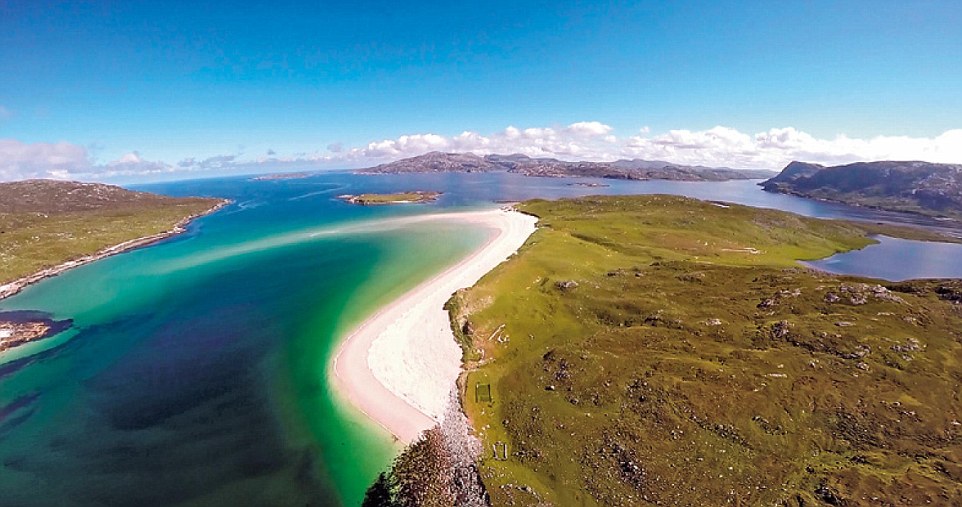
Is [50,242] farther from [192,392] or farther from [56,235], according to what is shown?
[192,392]

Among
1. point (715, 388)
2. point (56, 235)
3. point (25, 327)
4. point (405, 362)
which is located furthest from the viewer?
point (56, 235)

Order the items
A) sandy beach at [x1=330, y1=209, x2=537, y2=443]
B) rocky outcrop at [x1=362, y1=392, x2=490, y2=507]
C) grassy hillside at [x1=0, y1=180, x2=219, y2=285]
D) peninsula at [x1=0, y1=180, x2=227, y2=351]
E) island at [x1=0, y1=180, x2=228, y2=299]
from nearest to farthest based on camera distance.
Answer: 1. rocky outcrop at [x1=362, y1=392, x2=490, y2=507]
2. sandy beach at [x1=330, y1=209, x2=537, y2=443]
3. peninsula at [x1=0, y1=180, x2=227, y2=351]
4. island at [x1=0, y1=180, x2=228, y2=299]
5. grassy hillside at [x1=0, y1=180, x2=219, y2=285]

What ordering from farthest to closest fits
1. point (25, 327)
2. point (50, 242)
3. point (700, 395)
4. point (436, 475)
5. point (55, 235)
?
point (55, 235) → point (50, 242) → point (25, 327) → point (700, 395) → point (436, 475)

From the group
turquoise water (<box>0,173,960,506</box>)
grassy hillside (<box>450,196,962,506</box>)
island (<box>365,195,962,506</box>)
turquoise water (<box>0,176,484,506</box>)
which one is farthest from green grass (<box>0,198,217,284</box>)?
island (<box>365,195,962,506</box>)

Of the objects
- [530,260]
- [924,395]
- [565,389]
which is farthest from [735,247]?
[565,389]

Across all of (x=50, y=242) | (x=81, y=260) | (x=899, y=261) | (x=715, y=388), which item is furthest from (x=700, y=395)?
(x=50, y=242)

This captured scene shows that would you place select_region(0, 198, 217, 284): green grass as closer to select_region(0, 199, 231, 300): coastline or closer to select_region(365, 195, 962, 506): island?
select_region(0, 199, 231, 300): coastline

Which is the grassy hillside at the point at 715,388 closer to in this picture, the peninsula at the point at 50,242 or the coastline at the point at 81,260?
the peninsula at the point at 50,242
